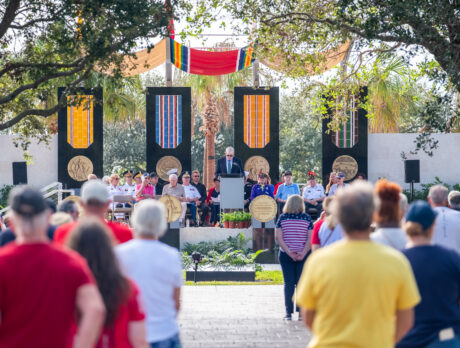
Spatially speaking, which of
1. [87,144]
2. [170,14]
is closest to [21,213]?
[170,14]

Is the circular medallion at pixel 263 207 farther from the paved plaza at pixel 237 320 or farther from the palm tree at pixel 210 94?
the palm tree at pixel 210 94

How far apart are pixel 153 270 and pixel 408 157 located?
2052 centimetres

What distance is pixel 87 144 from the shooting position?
23.7m

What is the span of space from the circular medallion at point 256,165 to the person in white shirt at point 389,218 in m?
18.0

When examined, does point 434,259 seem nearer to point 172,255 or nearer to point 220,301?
point 172,255

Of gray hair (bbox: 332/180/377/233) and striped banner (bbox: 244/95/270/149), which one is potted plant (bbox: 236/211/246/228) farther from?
gray hair (bbox: 332/180/377/233)

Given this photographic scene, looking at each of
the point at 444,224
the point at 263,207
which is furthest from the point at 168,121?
the point at 444,224

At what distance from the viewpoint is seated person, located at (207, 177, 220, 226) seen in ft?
68.2

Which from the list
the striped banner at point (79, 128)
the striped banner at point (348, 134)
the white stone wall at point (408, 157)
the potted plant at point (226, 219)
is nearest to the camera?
the potted plant at point (226, 219)

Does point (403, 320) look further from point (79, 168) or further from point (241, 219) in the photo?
point (79, 168)

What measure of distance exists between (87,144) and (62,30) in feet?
29.4

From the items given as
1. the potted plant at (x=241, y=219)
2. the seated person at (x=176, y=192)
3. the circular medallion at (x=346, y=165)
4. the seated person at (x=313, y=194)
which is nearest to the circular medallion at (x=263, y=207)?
the potted plant at (x=241, y=219)

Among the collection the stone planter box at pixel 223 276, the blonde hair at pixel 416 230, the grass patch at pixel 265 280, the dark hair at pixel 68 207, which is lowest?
the grass patch at pixel 265 280

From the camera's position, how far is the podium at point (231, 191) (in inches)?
734
